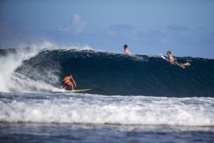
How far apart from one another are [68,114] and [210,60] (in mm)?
14547

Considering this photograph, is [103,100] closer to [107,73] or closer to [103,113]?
[103,113]

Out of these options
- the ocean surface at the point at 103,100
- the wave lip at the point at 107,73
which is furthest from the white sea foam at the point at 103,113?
the wave lip at the point at 107,73

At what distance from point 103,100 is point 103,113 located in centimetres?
163

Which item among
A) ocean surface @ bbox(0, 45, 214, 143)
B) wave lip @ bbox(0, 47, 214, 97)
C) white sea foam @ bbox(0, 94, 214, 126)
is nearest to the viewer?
ocean surface @ bbox(0, 45, 214, 143)

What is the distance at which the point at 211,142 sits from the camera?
4688mm

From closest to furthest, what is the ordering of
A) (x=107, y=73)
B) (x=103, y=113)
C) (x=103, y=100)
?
(x=103, y=113), (x=103, y=100), (x=107, y=73)

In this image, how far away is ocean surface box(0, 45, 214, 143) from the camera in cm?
511

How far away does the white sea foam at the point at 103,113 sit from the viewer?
20.1 ft

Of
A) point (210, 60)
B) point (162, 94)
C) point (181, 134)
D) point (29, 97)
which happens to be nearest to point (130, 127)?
point (181, 134)

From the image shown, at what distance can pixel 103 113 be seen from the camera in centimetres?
641

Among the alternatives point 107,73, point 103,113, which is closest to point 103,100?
point 103,113

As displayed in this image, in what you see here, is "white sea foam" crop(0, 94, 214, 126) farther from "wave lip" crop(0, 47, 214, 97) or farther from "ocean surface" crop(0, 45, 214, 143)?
"wave lip" crop(0, 47, 214, 97)

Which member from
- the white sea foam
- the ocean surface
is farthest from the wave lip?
the white sea foam

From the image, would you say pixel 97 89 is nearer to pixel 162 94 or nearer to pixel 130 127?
pixel 162 94
